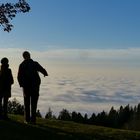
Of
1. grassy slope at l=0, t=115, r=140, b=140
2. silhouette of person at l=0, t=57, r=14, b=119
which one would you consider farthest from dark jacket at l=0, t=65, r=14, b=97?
grassy slope at l=0, t=115, r=140, b=140

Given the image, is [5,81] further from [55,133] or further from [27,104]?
[55,133]

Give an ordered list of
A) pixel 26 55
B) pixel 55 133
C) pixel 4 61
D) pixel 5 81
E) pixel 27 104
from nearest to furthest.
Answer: pixel 55 133, pixel 26 55, pixel 27 104, pixel 4 61, pixel 5 81

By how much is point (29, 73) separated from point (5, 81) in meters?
1.53

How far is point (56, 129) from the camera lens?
25.3 m

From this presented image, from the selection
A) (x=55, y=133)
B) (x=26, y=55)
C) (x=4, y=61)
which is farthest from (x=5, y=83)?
(x=55, y=133)

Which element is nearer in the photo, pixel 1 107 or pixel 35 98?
pixel 35 98

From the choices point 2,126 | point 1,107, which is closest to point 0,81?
point 1,107

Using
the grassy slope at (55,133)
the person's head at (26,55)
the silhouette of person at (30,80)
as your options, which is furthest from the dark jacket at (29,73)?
the grassy slope at (55,133)

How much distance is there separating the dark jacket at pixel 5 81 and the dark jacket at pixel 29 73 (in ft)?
2.92

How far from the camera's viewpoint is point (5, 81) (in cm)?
2728

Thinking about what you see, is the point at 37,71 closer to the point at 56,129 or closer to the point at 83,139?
the point at 56,129

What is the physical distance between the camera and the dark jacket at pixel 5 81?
27.2m

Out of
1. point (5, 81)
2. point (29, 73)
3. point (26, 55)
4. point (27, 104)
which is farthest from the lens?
point (5, 81)

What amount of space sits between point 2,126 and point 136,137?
4850mm
